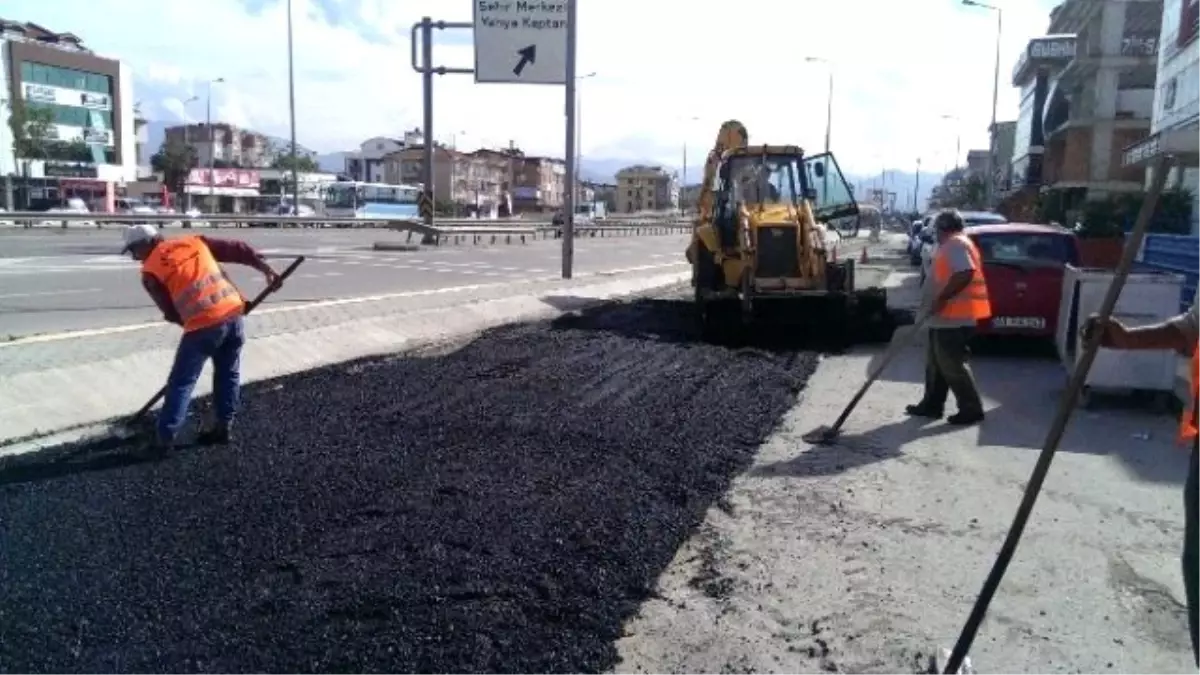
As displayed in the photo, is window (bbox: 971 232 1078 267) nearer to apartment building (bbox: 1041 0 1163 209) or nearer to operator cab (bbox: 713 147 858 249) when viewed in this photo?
operator cab (bbox: 713 147 858 249)

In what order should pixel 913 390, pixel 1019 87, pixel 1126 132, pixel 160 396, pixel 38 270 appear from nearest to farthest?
pixel 160 396 < pixel 913 390 < pixel 38 270 < pixel 1126 132 < pixel 1019 87

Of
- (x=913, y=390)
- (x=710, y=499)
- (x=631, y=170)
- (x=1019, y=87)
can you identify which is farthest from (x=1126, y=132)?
(x=631, y=170)

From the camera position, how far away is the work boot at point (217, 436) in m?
6.50

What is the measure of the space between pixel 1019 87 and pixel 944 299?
82.2 metres

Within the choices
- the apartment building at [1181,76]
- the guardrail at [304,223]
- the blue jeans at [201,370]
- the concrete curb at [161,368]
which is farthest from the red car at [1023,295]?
the guardrail at [304,223]

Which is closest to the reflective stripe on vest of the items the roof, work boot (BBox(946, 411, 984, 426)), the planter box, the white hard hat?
work boot (BBox(946, 411, 984, 426))

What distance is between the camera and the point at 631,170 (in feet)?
551

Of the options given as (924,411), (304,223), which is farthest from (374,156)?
(924,411)

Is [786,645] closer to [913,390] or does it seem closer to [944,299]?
[944,299]

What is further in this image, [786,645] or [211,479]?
[211,479]

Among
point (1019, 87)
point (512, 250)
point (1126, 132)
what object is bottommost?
point (512, 250)

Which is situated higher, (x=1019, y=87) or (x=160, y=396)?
(x=1019, y=87)

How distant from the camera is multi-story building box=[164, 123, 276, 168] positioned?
119375mm

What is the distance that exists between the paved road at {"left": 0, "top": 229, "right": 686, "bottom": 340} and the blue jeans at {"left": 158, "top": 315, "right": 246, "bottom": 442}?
5077mm
